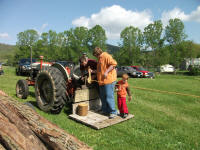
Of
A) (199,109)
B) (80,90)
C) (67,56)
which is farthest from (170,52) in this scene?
(80,90)

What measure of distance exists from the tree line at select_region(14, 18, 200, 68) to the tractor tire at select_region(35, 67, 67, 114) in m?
35.7

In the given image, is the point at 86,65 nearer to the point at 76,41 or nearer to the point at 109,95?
the point at 109,95

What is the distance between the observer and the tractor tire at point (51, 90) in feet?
13.5

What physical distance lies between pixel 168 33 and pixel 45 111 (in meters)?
42.6

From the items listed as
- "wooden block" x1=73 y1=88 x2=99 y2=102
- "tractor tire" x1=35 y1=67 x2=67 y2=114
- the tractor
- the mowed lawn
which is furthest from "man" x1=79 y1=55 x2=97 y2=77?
the mowed lawn

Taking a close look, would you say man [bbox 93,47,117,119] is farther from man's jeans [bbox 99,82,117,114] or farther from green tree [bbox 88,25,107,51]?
green tree [bbox 88,25,107,51]

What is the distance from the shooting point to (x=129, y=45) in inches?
1722

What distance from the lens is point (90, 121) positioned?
3.97 m

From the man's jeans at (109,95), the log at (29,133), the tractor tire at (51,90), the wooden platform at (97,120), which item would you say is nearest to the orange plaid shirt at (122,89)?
the man's jeans at (109,95)

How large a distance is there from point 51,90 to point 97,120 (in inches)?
56.4

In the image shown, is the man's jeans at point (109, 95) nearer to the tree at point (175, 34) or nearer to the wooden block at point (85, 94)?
the wooden block at point (85, 94)

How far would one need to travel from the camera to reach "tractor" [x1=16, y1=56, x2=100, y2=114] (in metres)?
4.14

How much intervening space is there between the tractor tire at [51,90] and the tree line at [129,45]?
117 ft

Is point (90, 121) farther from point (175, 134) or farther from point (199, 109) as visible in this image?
point (199, 109)
